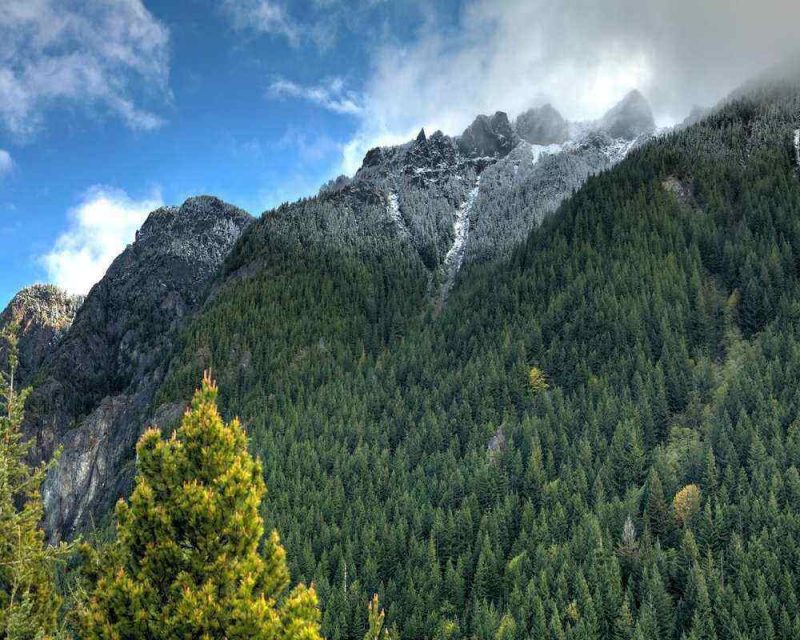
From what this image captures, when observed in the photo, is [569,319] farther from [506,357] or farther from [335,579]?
[335,579]

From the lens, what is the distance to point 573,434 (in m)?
120

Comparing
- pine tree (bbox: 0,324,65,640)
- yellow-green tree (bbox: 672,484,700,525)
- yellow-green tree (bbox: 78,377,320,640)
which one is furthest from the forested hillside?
yellow-green tree (bbox: 78,377,320,640)

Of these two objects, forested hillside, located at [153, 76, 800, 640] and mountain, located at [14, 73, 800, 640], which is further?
mountain, located at [14, 73, 800, 640]

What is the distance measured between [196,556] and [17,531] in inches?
230

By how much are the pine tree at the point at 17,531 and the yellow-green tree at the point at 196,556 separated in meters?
2.22

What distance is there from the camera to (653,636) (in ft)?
240

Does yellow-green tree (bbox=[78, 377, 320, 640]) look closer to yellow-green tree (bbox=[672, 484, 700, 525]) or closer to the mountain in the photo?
the mountain

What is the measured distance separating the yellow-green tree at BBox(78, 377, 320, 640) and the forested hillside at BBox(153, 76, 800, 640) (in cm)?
6830

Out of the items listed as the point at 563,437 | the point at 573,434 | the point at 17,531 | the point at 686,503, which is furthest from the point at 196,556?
the point at 573,434

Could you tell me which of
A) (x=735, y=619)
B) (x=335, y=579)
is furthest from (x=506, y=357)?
(x=735, y=619)

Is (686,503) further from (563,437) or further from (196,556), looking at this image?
(196,556)

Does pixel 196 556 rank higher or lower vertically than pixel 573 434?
lower

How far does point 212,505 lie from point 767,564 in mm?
87329

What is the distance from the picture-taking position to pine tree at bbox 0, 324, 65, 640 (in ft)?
59.1
